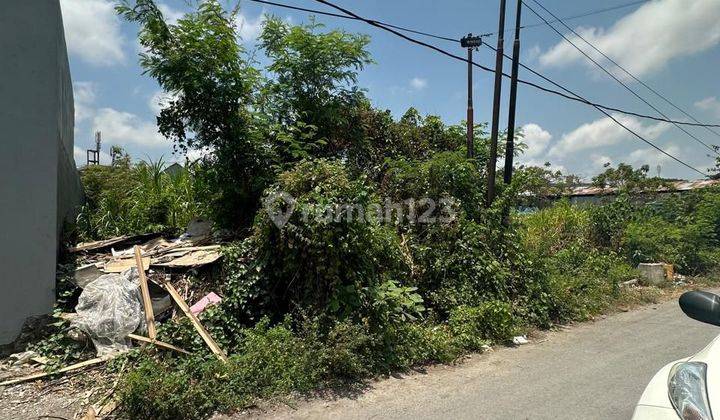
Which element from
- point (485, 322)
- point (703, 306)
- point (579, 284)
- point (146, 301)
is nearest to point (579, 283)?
point (579, 284)

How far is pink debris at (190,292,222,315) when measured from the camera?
603 cm

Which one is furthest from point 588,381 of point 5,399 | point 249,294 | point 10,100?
point 10,100

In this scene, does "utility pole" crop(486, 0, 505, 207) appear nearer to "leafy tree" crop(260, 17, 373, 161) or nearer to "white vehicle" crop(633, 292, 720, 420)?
"leafy tree" crop(260, 17, 373, 161)

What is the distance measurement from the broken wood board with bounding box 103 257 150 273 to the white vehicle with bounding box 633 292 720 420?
637 cm

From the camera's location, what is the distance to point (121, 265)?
6605mm

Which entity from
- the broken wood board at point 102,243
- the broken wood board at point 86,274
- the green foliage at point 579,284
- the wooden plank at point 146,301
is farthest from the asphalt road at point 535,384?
the broken wood board at point 102,243

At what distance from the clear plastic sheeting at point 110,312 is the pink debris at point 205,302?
0.66 metres

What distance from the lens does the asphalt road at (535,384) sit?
4.20 meters

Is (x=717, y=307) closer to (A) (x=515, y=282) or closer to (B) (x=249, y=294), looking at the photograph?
(B) (x=249, y=294)

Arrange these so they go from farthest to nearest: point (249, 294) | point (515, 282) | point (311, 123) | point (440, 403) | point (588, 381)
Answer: point (311, 123) < point (515, 282) < point (249, 294) < point (588, 381) < point (440, 403)

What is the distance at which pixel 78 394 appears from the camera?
4582mm

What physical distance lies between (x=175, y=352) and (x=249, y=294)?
1176 mm

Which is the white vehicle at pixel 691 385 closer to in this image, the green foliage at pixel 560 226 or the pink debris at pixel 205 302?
the pink debris at pixel 205 302

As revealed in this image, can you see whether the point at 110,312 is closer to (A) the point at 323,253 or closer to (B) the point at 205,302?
(B) the point at 205,302
